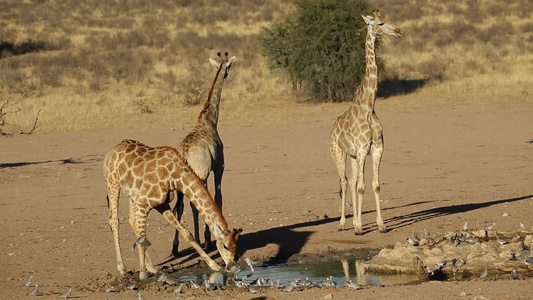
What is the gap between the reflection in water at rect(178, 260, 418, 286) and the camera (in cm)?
978

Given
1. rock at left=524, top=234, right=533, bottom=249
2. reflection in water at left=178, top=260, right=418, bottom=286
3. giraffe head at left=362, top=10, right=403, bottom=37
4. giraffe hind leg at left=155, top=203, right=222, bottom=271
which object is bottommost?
reflection in water at left=178, top=260, right=418, bottom=286

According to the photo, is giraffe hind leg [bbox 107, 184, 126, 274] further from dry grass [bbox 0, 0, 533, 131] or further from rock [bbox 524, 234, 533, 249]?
dry grass [bbox 0, 0, 533, 131]

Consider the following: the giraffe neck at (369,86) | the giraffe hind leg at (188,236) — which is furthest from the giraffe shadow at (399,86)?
the giraffe hind leg at (188,236)

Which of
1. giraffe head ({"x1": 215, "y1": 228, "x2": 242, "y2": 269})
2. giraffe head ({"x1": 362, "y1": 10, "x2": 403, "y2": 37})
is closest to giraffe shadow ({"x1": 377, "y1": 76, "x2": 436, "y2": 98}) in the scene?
giraffe head ({"x1": 362, "y1": 10, "x2": 403, "y2": 37})

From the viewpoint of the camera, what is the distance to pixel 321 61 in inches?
1043

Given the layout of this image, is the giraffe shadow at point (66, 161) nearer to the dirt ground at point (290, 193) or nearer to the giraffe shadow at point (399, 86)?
the dirt ground at point (290, 193)

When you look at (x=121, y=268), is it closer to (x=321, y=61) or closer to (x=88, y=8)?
(x=321, y=61)

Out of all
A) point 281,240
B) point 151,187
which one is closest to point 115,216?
point 151,187

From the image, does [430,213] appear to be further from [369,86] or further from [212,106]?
[212,106]

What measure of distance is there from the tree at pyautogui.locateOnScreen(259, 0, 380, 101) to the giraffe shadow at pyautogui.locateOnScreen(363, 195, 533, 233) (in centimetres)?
1229

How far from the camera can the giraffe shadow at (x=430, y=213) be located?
41.6 ft

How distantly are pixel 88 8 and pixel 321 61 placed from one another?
104 feet

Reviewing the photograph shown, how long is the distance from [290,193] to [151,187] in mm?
5877

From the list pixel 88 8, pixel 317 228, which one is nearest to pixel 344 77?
pixel 317 228
